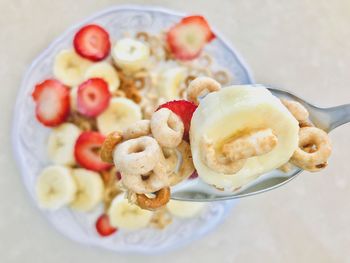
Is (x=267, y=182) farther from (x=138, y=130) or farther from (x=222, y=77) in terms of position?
(x=222, y=77)

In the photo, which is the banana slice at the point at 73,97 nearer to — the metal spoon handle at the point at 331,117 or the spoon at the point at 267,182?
the spoon at the point at 267,182

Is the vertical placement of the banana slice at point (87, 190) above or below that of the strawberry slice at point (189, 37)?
below

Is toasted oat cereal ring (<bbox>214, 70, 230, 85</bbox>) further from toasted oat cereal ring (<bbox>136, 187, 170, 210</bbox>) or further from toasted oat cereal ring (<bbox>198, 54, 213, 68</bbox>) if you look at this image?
toasted oat cereal ring (<bbox>136, 187, 170, 210</bbox>)

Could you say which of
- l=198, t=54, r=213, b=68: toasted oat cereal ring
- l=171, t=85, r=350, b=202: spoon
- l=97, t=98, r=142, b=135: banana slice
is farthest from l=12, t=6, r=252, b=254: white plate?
l=171, t=85, r=350, b=202: spoon

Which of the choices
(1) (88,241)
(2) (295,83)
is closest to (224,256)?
(1) (88,241)

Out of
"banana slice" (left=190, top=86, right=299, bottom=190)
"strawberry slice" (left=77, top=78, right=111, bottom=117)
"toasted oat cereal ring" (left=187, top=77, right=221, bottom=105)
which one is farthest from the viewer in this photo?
"strawberry slice" (left=77, top=78, right=111, bottom=117)

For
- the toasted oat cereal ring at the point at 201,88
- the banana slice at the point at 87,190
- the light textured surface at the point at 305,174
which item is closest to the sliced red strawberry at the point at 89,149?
the banana slice at the point at 87,190

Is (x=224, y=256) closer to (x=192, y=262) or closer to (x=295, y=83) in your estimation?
(x=192, y=262)
